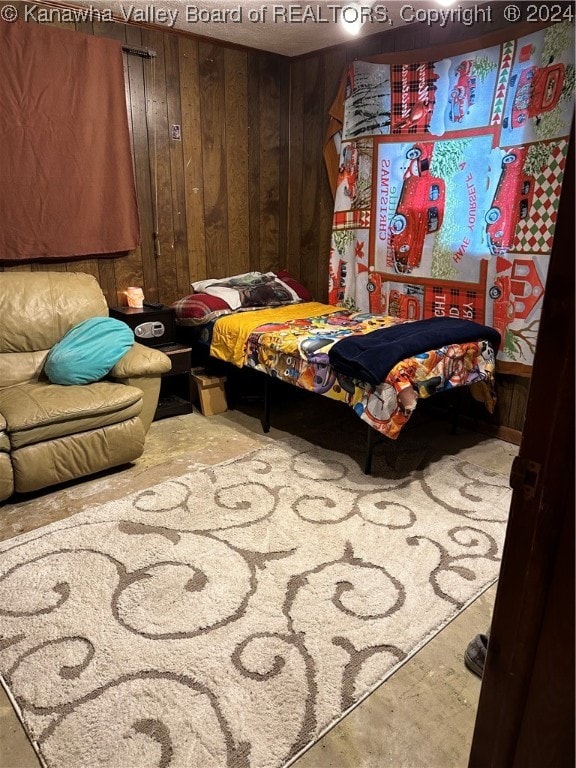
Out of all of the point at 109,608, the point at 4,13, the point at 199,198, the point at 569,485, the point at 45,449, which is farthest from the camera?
the point at 199,198

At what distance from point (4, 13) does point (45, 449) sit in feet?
7.78

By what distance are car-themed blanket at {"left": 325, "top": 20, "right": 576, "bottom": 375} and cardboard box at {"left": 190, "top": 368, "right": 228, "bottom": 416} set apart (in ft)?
3.89

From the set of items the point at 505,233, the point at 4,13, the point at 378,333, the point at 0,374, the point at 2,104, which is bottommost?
the point at 0,374

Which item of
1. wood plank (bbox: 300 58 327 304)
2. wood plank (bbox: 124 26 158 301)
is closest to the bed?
wood plank (bbox: 124 26 158 301)

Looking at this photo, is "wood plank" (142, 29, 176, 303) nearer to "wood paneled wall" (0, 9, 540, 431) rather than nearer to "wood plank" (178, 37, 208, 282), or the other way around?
"wood paneled wall" (0, 9, 540, 431)

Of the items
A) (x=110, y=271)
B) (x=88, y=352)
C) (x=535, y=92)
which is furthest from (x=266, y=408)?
(x=535, y=92)

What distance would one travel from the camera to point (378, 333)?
2.91 meters

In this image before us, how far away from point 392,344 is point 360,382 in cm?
24

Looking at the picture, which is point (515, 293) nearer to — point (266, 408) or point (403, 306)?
point (403, 306)

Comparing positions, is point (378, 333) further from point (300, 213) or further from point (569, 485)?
point (569, 485)

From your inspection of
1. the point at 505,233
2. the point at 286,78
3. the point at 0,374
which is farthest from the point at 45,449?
the point at 286,78

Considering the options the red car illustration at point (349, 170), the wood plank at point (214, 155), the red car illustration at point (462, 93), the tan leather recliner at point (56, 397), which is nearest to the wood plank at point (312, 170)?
the red car illustration at point (349, 170)

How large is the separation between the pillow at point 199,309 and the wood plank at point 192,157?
1.38 ft

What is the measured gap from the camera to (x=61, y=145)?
320 cm
